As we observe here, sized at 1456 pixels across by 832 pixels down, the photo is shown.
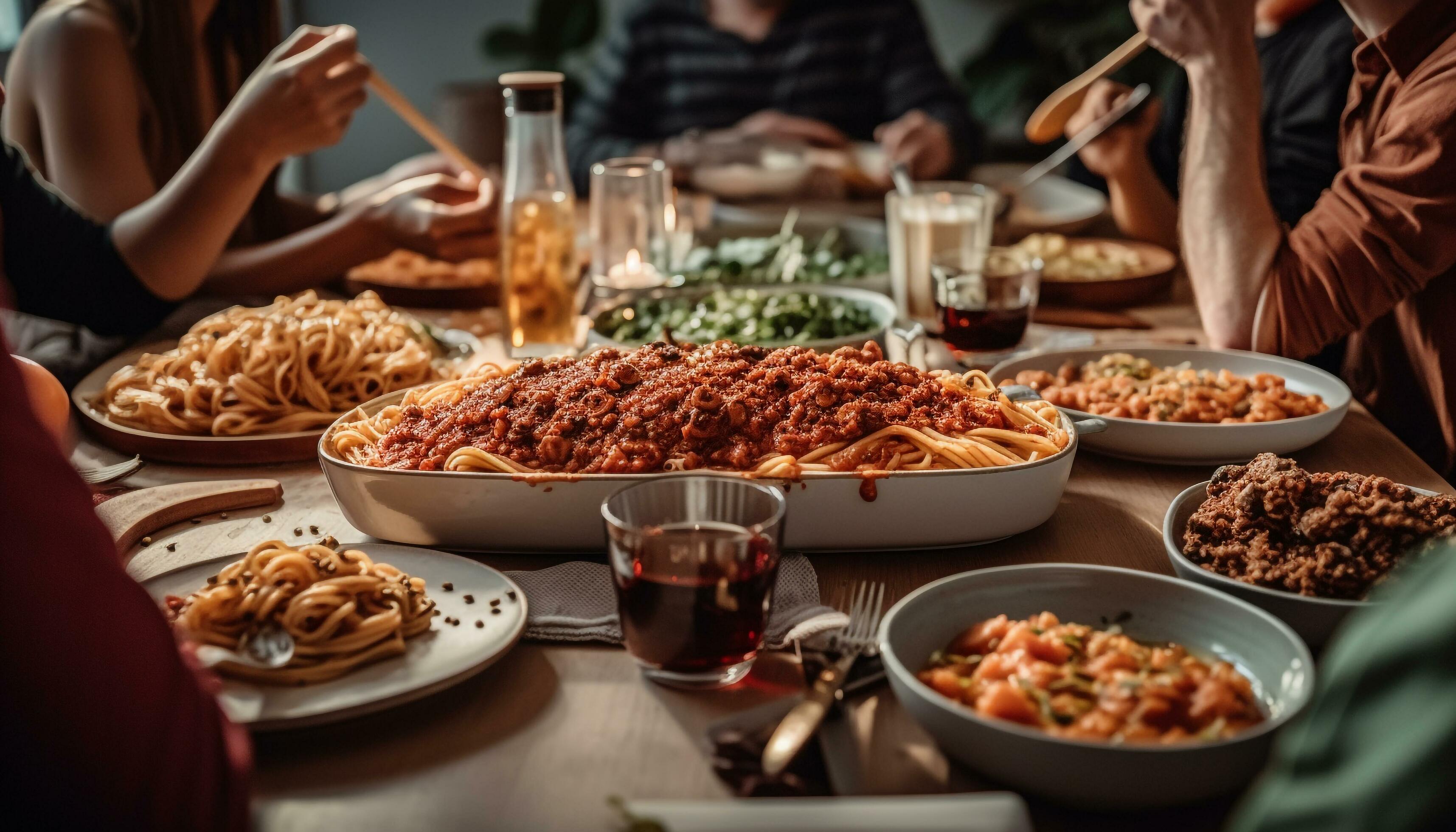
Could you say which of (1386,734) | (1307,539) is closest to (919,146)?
(1307,539)

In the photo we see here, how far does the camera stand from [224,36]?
10.3 feet

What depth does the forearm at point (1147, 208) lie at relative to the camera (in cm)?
330

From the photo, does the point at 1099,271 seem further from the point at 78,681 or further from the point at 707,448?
the point at 78,681

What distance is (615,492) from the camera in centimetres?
132

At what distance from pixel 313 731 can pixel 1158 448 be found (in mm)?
1250

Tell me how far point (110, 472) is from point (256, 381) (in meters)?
0.29

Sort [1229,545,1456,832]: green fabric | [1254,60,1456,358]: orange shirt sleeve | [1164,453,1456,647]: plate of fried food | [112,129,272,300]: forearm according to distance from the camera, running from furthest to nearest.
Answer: [112,129,272,300]: forearm → [1254,60,1456,358]: orange shirt sleeve → [1164,453,1456,647]: plate of fried food → [1229,545,1456,832]: green fabric

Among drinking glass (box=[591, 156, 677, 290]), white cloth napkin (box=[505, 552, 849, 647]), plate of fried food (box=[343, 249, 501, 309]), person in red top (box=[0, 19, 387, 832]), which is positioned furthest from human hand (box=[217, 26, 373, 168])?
person in red top (box=[0, 19, 387, 832])

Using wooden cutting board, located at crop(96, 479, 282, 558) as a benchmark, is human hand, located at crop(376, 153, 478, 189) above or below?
above

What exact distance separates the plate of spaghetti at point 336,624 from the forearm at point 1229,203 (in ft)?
5.52

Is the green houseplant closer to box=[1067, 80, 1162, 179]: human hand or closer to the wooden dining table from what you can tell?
box=[1067, 80, 1162, 179]: human hand

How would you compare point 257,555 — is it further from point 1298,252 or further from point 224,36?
point 224,36

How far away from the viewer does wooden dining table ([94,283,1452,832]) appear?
925 millimetres

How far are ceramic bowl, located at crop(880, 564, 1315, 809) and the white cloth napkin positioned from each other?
0.46ft
